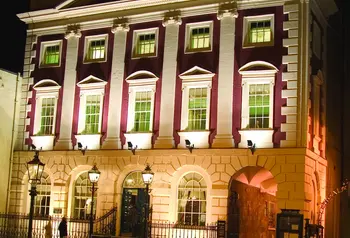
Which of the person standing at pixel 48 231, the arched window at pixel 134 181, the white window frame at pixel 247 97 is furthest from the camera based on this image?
the arched window at pixel 134 181

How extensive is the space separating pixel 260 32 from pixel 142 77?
6306 mm

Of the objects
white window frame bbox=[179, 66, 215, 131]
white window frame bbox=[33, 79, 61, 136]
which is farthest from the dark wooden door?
white window frame bbox=[33, 79, 61, 136]

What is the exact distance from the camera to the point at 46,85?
34.1 metres

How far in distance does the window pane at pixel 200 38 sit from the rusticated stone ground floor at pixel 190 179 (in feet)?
17.2

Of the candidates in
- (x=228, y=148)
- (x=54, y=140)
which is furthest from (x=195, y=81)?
(x=54, y=140)

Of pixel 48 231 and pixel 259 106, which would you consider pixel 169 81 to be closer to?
pixel 259 106

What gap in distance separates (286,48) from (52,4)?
1402 cm

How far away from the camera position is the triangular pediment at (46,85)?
111 ft

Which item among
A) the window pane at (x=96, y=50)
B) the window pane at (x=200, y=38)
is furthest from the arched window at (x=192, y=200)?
the window pane at (x=96, y=50)

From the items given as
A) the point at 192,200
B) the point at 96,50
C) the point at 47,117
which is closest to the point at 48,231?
the point at 192,200

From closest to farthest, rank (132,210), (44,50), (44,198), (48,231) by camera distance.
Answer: (48,231)
(132,210)
(44,198)
(44,50)

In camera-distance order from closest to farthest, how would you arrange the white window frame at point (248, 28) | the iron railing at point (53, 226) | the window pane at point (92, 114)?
the white window frame at point (248, 28) → the iron railing at point (53, 226) → the window pane at point (92, 114)

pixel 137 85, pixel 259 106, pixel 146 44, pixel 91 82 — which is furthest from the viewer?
pixel 91 82

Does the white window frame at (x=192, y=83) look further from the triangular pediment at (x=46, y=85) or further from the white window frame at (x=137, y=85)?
the triangular pediment at (x=46, y=85)
